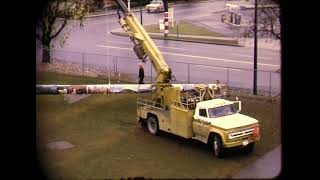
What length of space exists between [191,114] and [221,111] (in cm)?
99

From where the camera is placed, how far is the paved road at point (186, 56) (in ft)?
94.5

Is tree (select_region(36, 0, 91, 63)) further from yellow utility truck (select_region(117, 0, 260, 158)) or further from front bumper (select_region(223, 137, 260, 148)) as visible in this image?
front bumper (select_region(223, 137, 260, 148))

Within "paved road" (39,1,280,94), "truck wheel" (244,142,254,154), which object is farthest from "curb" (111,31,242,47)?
"truck wheel" (244,142,254,154)

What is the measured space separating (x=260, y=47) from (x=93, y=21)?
1898 centimetres

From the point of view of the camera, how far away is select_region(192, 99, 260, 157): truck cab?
56.1 ft

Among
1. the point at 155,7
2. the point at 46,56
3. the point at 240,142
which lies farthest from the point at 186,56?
the point at 155,7

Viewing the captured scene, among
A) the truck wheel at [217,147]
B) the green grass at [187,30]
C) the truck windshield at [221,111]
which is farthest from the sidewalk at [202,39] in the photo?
the truck wheel at [217,147]

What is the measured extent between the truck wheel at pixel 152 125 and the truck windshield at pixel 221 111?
257cm

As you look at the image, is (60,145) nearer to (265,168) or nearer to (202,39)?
(265,168)

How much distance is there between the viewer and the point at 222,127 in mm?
17172

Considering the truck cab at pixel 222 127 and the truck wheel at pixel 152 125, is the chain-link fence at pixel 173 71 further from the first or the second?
the truck cab at pixel 222 127

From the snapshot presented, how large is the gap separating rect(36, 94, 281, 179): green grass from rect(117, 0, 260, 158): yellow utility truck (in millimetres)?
439
